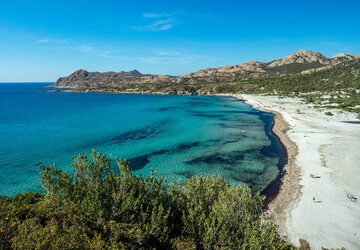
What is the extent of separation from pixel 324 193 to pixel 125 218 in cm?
3091

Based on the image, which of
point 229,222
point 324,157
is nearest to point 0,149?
point 229,222

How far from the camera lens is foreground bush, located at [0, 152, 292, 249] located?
11312 mm

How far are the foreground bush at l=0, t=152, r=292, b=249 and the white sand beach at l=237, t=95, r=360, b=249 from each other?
10905mm

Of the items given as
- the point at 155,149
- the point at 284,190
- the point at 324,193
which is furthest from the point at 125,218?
the point at 155,149

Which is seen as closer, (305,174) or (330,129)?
(305,174)

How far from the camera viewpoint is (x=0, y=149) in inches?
1880

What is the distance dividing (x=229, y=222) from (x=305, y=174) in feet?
95.8

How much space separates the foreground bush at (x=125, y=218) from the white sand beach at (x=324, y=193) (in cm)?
1091

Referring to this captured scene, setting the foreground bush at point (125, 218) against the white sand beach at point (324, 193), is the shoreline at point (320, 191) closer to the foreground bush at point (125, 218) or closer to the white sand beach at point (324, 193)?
the white sand beach at point (324, 193)

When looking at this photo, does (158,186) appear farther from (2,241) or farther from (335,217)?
(335,217)

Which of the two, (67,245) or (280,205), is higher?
(67,245)

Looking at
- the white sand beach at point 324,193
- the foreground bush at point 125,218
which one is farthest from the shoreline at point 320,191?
the foreground bush at point 125,218

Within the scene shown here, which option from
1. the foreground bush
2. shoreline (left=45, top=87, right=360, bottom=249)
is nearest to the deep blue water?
shoreline (left=45, top=87, right=360, bottom=249)

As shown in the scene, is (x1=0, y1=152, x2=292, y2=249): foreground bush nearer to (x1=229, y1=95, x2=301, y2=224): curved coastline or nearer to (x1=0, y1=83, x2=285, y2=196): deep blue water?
(x1=229, y1=95, x2=301, y2=224): curved coastline
